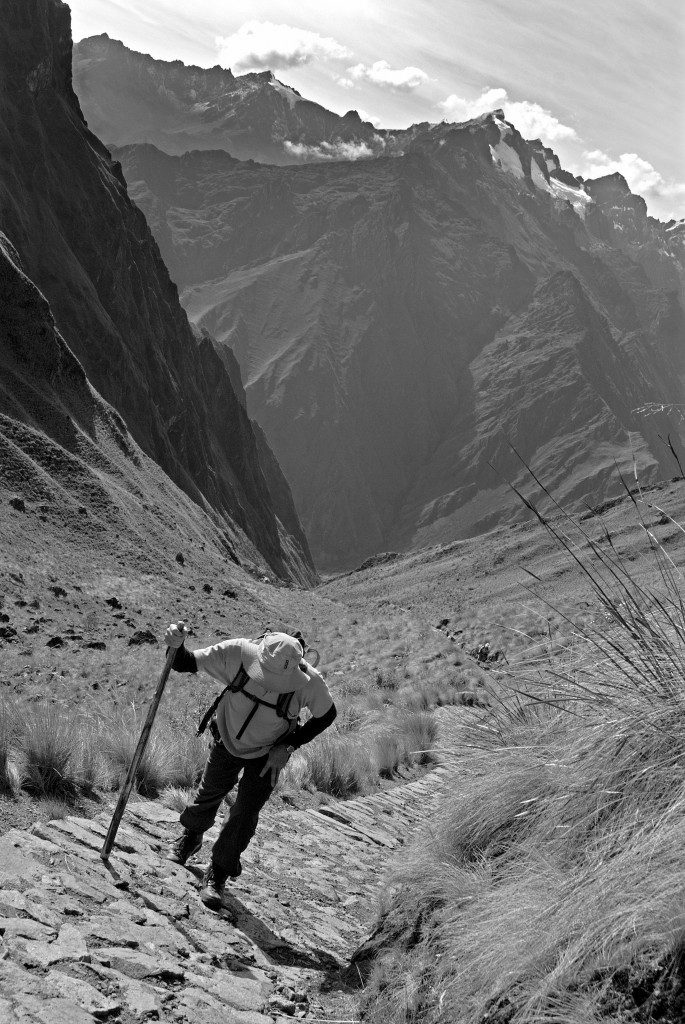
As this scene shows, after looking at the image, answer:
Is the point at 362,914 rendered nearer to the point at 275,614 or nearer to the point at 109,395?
the point at 275,614

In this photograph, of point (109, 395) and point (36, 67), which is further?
point (36, 67)

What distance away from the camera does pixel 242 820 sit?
632 centimetres

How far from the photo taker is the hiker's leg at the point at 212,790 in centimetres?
642

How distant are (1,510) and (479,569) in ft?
157

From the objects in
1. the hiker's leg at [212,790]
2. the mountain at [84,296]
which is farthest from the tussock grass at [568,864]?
the mountain at [84,296]

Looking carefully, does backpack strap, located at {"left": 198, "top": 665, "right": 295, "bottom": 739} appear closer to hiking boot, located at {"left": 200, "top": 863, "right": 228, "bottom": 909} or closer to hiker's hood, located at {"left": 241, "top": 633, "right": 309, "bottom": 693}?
hiker's hood, located at {"left": 241, "top": 633, "right": 309, "bottom": 693}

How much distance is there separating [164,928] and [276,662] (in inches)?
66.9

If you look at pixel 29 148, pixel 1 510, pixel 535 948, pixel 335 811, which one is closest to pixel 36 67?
pixel 29 148

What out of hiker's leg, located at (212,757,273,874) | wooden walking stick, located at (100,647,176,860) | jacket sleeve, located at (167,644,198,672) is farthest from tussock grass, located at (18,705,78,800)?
hiker's leg, located at (212,757,273,874)

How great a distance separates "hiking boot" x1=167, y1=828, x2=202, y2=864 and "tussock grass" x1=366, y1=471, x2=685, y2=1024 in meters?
1.53

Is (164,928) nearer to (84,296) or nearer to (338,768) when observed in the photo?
(338,768)

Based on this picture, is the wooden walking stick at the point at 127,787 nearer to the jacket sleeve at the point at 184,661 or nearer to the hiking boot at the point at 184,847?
the jacket sleeve at the point at 184,661

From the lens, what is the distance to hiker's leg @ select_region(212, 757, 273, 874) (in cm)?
624

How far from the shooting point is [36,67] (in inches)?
2581
